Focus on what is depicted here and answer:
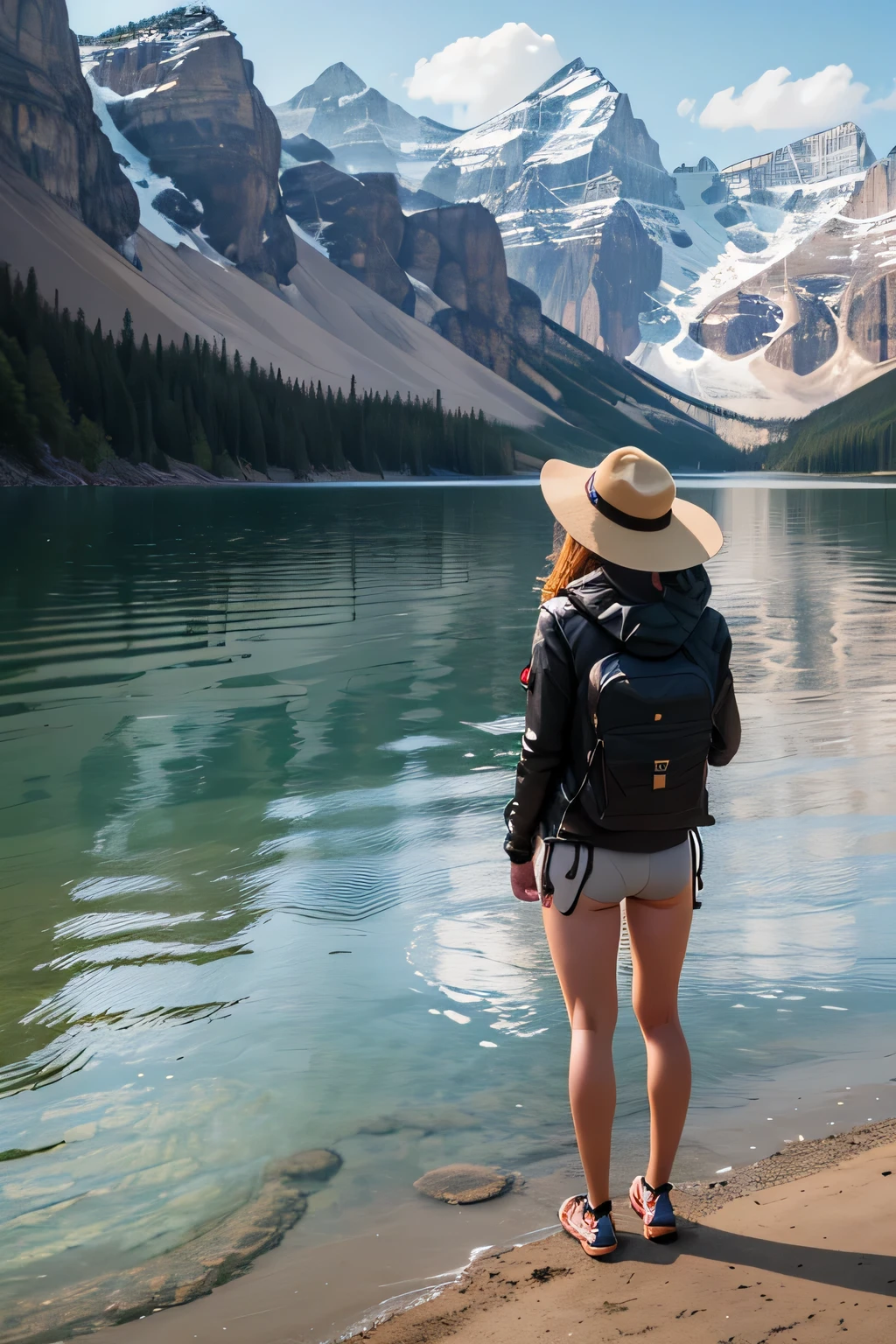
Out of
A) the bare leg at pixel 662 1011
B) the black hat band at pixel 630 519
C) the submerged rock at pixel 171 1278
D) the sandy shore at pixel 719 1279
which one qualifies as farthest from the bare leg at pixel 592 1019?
the black hat band at pixel 630 519

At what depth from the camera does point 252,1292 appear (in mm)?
3727

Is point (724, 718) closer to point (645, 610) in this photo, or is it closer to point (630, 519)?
point (645, 610)

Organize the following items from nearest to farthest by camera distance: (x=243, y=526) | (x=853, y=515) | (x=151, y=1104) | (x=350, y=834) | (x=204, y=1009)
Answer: (x=151, y=1104) → (x=204, y=1009) → (x=350, y=834) → (x=243, y=526) → (x=853, y=515)

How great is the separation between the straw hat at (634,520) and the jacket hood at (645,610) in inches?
3.1

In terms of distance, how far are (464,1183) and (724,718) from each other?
6.42 ft

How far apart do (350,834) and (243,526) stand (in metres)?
47.4

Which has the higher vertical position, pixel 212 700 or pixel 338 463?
pixel 338 463

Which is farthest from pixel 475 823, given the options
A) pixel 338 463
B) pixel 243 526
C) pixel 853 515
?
pixel 338 463

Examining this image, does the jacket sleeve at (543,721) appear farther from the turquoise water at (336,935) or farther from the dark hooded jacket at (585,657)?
the turquoise water at (336,935)

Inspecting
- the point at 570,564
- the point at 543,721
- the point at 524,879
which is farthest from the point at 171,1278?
the point at 570,564

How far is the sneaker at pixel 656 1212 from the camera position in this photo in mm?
3811

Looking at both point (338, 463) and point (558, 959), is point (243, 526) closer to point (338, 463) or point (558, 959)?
point (558, 959)

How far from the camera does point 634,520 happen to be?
149 inches

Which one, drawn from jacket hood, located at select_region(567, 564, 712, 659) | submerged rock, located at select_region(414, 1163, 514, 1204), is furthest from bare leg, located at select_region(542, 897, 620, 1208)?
jacket hood, located at select_region(567, 564, 712, 659)
